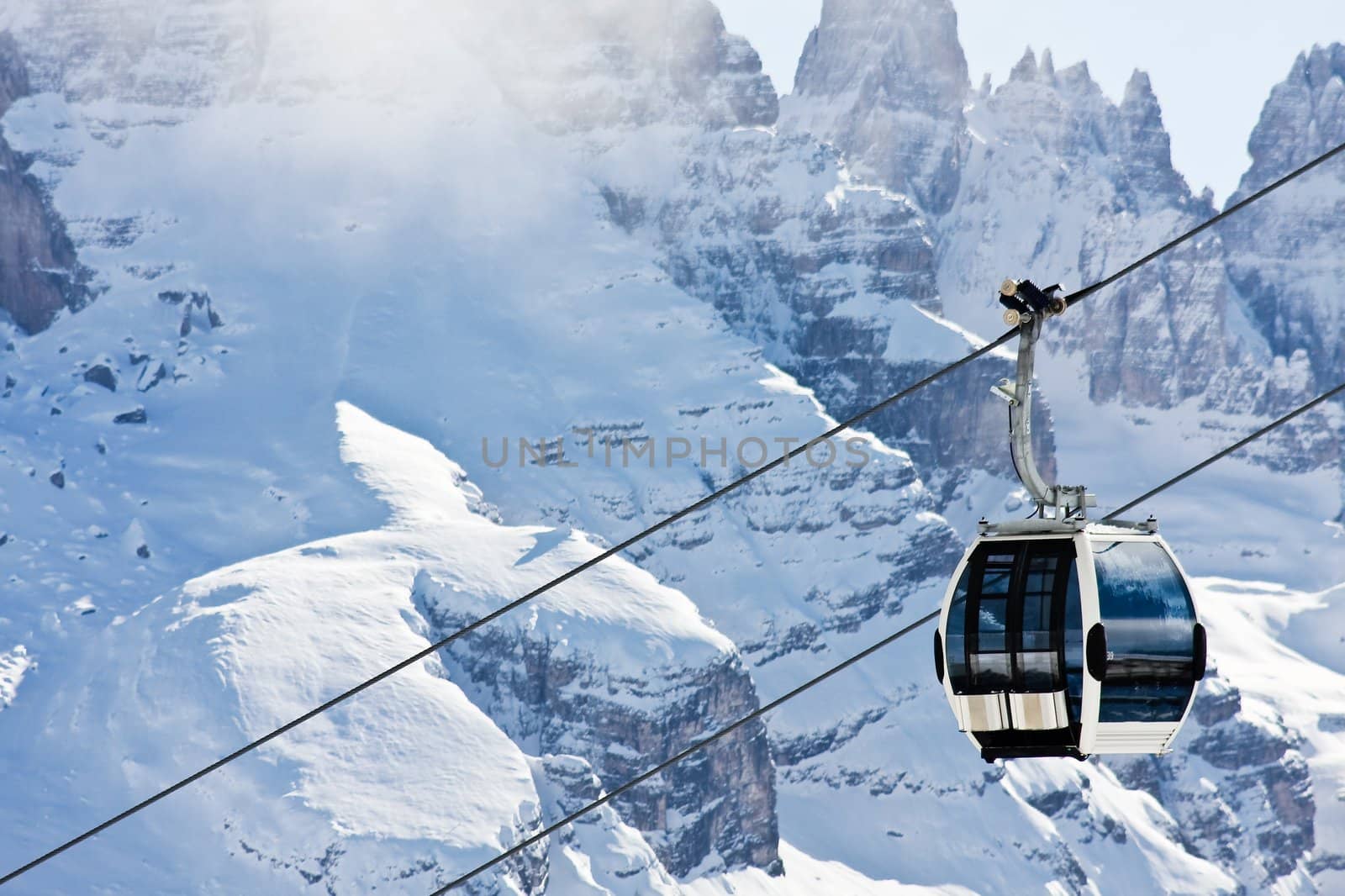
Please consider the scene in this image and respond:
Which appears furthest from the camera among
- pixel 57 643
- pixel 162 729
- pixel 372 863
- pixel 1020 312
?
pixel 57 643

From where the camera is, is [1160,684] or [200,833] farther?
[200,833]

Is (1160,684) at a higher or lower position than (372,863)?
higher

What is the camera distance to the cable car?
53.9 ft

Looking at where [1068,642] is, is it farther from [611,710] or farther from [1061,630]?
[611,710]

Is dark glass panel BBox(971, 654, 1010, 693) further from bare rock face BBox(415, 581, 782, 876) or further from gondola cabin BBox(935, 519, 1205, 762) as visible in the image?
bare rock face BBox(415, 581, 782, 876)

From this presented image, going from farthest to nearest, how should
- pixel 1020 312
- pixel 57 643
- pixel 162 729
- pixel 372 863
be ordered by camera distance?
pixel 57 643 < pixel 162 729 < pixel 372 863 < pixel 1020 312

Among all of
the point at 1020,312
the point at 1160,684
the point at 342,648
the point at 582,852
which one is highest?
the point at 1020,312

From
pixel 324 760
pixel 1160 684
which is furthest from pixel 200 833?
pixel 1160 684

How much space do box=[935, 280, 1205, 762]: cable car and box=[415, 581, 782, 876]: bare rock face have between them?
566 ft

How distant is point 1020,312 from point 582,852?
163 meters

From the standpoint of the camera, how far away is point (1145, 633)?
16547 mm

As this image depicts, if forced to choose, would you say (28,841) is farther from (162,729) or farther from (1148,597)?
(1148,597)

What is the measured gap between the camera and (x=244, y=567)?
618ft

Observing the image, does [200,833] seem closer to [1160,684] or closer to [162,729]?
[162,729]
